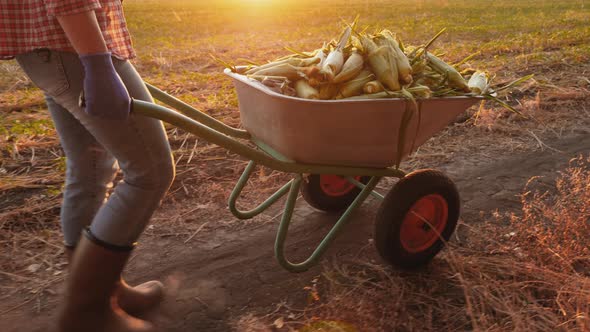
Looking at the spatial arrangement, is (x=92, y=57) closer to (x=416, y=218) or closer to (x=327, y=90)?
(x=327, y=90)

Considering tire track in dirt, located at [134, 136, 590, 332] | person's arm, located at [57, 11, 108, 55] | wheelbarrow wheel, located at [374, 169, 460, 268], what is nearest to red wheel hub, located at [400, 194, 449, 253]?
wheelbarrow wheel, located at [374, 169, 460, 268]

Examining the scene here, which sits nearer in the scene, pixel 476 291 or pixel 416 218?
pixel 476 291

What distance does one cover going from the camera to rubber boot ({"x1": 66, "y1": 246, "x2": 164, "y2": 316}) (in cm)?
216

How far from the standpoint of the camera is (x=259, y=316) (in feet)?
7.39

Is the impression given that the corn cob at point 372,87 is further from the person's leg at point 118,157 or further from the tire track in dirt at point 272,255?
the tire track in dirt at point 272,255

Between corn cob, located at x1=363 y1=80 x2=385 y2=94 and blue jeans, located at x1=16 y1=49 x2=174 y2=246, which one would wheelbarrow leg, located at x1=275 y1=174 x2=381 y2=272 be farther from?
blue jeans, located at x1=16 y1=49 x2=174 y2=246

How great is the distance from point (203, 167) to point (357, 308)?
1.91 meters

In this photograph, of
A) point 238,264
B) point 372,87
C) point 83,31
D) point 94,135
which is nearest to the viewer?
point 83,31

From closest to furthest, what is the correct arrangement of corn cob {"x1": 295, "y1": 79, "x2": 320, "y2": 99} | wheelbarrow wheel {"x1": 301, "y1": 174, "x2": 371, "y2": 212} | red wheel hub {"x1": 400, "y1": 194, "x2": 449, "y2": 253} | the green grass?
corn cob {"x1": 295, "y1": 79, "x2": 320, "y2": 99} → red wheel hub {"x1": 400, "y1": 194, "x2": 449, "y2": 253} → wheelbarrow wheel {"x1": 301, "y1": 174, "x2": 371, "y2": 212} → the green grass

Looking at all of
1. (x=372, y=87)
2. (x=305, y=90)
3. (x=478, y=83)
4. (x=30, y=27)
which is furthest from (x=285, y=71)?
(x=30, y=27)

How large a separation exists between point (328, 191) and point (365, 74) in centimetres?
105

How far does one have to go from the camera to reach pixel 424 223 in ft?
8.16

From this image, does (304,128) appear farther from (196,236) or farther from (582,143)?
(582,143)

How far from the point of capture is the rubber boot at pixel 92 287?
175cm
